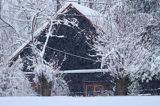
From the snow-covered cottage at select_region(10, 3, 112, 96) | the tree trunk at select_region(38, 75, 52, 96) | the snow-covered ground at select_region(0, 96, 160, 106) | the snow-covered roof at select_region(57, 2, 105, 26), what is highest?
the snow-covered roof at select_region(57, 2, 105, 26)

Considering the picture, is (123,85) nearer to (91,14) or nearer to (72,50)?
(91,14)

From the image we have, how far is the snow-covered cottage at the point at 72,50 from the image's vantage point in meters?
18.8

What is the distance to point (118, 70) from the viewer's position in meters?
15.0

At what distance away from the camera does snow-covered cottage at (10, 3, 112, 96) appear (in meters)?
18.8

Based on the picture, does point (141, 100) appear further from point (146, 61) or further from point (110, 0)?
point (110, 0)

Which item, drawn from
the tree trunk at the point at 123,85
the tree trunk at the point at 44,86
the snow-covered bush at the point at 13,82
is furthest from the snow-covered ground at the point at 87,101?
the snow-covered bush at the point at 13,82

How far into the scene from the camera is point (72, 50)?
64.5 ft

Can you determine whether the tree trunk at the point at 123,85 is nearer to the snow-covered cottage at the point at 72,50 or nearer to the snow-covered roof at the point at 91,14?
the snow-covered roof at the point at 91,14

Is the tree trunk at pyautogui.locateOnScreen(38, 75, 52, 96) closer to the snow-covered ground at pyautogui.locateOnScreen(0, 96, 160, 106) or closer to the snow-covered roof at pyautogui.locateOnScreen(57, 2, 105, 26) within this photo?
the snow-covered roof at pyautogui.locateOnScreen(57, 2, 105, 26)

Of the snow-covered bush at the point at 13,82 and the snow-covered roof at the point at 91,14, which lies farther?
the snow-covered bush at the point at 13,82


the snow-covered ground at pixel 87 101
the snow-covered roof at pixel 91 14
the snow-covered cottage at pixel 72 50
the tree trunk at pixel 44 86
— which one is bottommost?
the tree trunk at pixel 44 86

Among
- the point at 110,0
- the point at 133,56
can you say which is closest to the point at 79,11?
the point at 110,0

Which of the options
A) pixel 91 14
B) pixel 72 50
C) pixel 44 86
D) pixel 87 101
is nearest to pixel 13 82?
pixel 44 86

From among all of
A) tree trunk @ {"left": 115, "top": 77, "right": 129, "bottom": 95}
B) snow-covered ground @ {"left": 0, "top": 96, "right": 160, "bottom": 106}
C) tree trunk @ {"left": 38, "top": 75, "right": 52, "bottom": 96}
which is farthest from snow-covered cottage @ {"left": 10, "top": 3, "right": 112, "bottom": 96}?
snow-covered ground @ {"left": 0, "top": 96, "right": 160, "bottom": 106}
